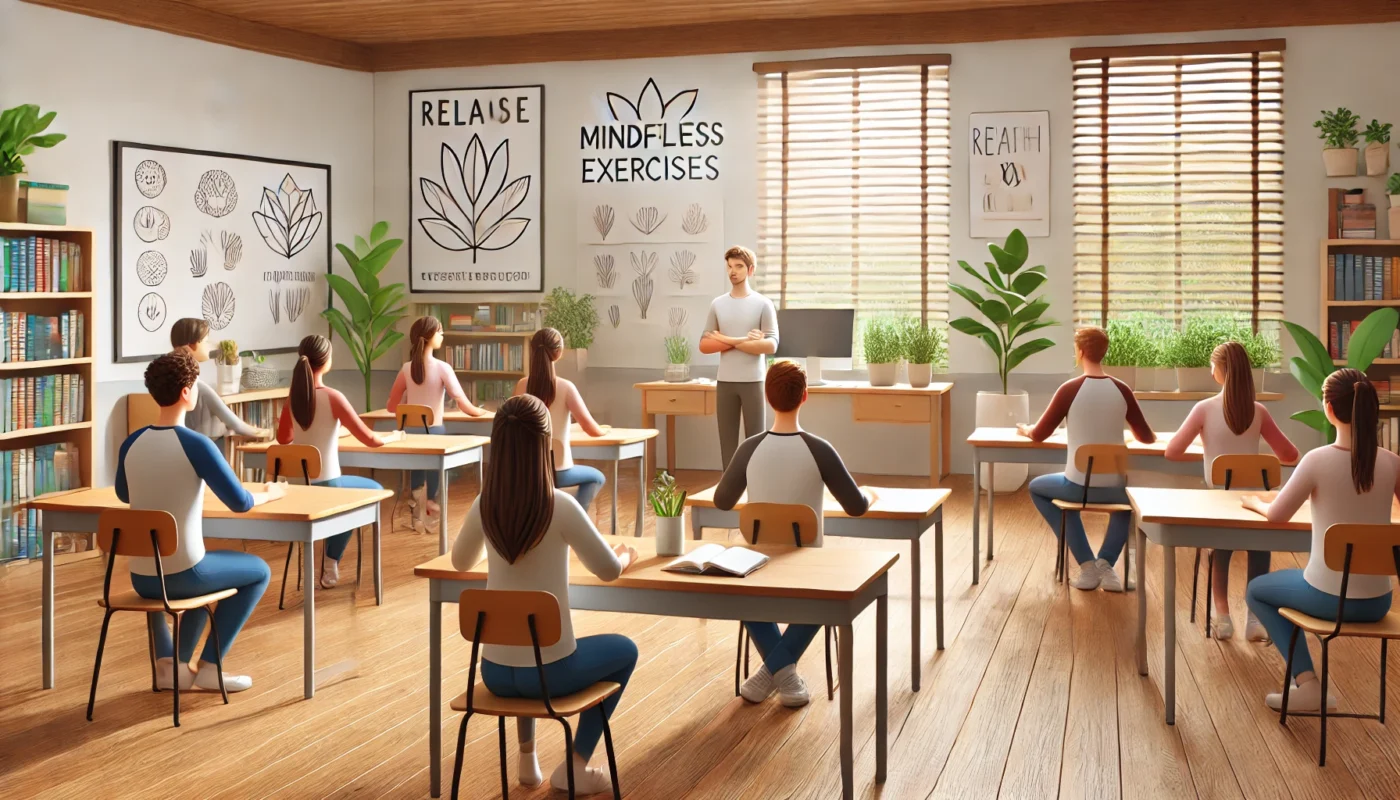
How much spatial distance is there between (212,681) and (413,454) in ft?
5.37

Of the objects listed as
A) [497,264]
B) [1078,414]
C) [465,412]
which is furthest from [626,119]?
[1078,414]

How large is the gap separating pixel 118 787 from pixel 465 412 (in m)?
3.53

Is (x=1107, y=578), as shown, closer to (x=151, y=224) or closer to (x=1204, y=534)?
(x=1204, y=534)

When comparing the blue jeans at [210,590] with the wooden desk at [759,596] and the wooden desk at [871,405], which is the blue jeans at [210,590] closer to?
the wooden desk at [759,596]

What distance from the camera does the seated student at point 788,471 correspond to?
3883 millimetres

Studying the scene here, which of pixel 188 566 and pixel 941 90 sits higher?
pixel 941 90

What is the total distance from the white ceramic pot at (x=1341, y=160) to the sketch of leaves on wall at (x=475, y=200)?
5784 millimetres

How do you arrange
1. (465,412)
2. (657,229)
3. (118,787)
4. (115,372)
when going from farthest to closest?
(657,229), (115,372), (465,412), (118,787)

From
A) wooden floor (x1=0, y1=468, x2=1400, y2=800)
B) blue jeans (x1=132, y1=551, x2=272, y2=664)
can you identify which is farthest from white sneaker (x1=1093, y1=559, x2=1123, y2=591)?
blue jeans (x1=132, y1=551, x2=272, y2=664)

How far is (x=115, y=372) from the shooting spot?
303 inches

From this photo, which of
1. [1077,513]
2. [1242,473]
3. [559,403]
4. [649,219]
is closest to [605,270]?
[649,219]

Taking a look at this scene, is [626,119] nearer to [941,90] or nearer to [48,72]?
[941,90]

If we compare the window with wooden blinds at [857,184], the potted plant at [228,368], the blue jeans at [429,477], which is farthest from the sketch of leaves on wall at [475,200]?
the blue jeans at [429,477]

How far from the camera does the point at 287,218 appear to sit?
9.08 metres
